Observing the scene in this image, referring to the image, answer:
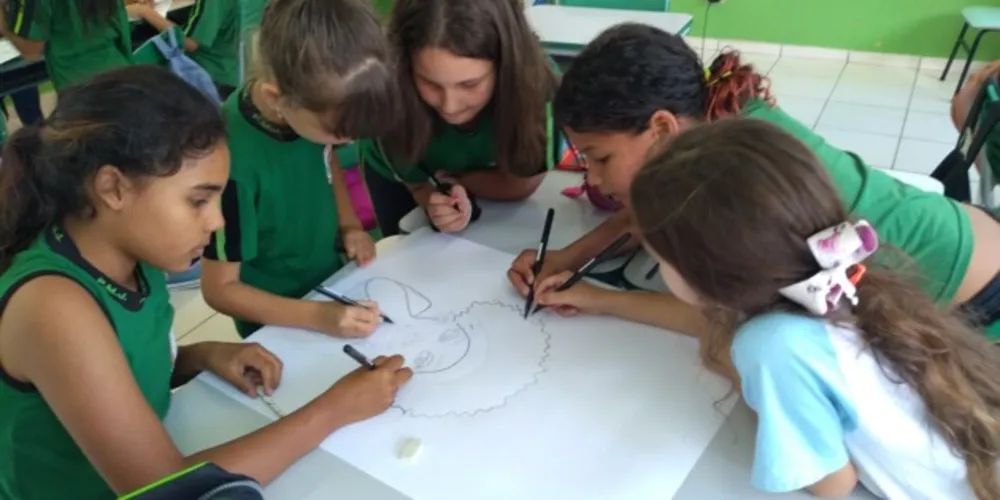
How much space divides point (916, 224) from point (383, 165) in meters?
0.95

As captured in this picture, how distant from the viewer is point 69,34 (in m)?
2.32

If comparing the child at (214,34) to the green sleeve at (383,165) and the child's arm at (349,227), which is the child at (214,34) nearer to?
the green sleeve at (383,165)

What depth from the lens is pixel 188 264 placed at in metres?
0.93

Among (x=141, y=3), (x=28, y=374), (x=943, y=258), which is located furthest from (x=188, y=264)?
(x=141, y=3)

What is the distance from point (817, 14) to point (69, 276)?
4.47 meters

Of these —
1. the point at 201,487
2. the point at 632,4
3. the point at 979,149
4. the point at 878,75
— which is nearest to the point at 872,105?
the point at 878,75

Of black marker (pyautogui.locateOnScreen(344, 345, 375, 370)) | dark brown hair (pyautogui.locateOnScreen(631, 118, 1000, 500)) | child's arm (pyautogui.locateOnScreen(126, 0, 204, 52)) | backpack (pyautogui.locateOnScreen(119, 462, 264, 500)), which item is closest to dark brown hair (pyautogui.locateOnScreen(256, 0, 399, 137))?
black marker (pyautogui.locateOnScreen(344, 345, 375, 370))

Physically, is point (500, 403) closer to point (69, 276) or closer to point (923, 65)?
point (69, 276)

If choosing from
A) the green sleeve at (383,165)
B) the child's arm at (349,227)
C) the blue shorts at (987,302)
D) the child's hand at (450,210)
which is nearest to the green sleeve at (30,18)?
the green sleeve at (383,165)

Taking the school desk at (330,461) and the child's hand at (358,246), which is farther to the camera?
the child's hand at (358,246)

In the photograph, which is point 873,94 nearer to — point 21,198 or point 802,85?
point 802,85

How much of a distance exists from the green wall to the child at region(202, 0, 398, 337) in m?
3.90

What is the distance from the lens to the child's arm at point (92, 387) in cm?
77

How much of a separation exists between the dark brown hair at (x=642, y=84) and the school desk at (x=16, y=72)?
83.0 inches
